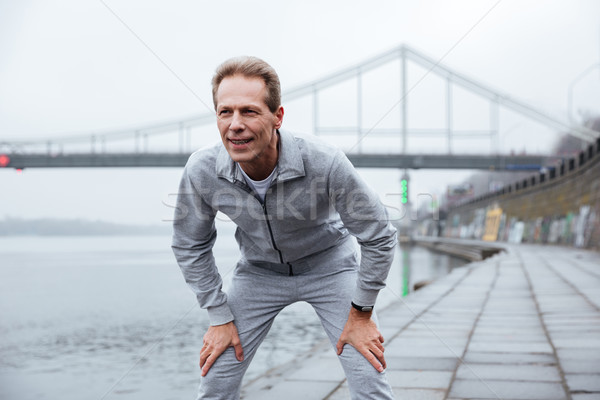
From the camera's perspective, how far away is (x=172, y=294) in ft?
47.4

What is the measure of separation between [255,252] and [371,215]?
0.49 m

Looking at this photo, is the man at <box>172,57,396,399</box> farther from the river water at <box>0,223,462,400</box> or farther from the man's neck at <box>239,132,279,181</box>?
the river water at <box>0,223,462,400</box>

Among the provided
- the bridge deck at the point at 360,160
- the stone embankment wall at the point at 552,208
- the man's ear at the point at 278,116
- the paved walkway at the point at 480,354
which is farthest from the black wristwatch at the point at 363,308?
the bridge deck at the point at 360,160

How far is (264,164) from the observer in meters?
2.19

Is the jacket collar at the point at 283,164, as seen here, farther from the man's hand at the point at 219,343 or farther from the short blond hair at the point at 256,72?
the man's hand at the point at 219,343

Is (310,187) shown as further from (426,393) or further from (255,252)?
(426,393)

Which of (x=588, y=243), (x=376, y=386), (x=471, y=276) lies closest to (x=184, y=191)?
(x=376, y=386)

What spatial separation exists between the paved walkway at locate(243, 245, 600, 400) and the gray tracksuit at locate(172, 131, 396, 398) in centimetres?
124

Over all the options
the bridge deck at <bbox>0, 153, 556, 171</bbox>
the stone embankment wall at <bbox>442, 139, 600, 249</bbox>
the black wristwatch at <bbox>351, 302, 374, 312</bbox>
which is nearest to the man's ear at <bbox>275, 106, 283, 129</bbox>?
the black wristwatch at <bbox>351, 302, 374, 312</bbox>

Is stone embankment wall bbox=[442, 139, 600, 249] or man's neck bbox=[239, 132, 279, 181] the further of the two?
stone embankment wall bbox=[442, 139, 600, 249]

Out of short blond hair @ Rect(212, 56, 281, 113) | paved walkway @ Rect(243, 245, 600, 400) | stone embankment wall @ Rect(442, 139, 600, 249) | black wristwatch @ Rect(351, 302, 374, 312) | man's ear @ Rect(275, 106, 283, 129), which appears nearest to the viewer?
short blond hair @ Rect(212, 56, 281, 113)

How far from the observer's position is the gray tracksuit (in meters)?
2.17

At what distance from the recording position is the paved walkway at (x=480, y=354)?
11.4ft

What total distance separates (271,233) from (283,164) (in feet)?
0.88
